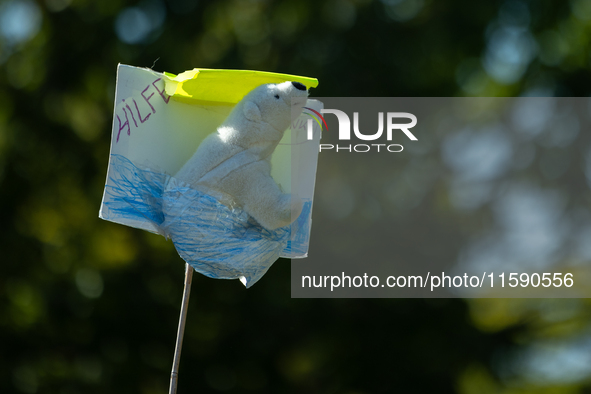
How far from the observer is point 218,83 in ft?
2.58

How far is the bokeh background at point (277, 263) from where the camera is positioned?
1.86m

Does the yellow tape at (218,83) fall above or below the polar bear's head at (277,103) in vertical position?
above

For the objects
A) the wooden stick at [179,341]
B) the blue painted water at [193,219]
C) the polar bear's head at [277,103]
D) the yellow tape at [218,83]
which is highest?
the yellow tape at [218,83]

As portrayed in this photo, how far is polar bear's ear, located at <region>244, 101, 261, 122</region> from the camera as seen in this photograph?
2.46 ft

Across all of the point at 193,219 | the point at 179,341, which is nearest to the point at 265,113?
the point at 193,219

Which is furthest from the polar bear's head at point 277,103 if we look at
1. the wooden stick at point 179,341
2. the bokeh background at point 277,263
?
the bokeh background at point 277,263

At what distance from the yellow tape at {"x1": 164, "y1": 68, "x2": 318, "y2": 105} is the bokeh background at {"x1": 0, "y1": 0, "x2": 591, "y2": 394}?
3.48ft

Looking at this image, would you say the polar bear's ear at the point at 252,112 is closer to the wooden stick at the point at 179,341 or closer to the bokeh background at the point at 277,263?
the wooden stick at the point at 179,341

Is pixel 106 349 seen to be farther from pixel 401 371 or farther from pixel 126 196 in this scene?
pixel 126 196

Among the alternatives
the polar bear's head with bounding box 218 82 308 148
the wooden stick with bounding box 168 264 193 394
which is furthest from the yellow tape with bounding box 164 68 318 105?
the wooden stick with bounding box 168 264 193 394

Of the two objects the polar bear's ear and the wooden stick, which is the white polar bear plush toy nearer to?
the polar bear's ear

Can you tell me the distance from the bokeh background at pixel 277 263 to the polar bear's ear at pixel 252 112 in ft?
3.63

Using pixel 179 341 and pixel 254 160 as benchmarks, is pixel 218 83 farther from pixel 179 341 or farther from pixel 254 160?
pixel 179 341

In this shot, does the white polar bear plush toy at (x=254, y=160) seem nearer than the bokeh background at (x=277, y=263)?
Yes
